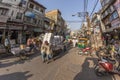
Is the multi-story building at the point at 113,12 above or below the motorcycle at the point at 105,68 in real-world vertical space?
above

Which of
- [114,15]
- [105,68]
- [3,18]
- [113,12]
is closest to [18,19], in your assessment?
[3,18]

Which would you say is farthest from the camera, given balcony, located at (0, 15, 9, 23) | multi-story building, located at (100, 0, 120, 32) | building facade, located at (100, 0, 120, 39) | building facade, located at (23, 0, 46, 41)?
building facade, located at (23, 0, 46, 41)

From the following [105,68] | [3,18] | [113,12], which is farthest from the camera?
[3,18]

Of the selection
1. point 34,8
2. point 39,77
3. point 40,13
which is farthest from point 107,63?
point 40,13

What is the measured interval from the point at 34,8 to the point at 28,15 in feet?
17.5

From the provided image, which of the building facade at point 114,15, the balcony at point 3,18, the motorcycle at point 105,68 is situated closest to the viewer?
the motorcycle at point 105,68

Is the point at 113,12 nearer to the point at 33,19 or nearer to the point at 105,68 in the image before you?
the point at 105,68

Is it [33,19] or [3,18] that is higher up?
[33,19]

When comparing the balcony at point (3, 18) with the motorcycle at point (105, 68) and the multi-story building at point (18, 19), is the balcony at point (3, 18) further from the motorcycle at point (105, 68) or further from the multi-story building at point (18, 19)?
the motorcycle at point (105, 68)

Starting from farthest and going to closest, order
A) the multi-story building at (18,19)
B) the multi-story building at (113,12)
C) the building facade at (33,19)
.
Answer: the building facade at (33,19), the multi-story building at (18,19), the multi-story building at (113,12)

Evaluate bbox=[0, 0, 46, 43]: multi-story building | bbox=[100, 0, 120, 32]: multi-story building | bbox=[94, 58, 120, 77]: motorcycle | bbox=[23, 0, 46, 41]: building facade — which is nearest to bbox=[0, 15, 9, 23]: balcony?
bbox=[0, 0, 46, 43]: multi-story building

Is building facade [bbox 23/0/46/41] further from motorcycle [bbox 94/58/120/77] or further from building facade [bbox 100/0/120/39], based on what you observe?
motorcycle [bbox 94/58/120/77]

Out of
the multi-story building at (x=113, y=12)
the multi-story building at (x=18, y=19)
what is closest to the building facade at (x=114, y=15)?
the multi-story building at (x=113, y=12)

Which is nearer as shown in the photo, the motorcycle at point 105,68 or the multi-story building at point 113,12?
the motorcycle at point 105,68
